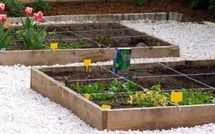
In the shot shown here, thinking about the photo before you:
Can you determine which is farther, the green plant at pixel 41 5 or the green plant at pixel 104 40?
the green plant at pixel 41 5

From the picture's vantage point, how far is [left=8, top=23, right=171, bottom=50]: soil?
37.3 ft

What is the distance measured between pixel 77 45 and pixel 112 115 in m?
4.06

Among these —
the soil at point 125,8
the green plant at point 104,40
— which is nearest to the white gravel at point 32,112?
the green plant at point 104,40

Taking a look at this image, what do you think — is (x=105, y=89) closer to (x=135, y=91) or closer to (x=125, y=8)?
(x=135, y=91)

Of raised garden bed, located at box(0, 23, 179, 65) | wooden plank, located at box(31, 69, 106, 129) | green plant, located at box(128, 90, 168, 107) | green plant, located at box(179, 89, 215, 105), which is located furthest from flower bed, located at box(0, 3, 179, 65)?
green plant, located at box(128, 90, 168, 107)

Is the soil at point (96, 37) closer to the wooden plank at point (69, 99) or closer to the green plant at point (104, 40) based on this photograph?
the green plant at point (104, 40)

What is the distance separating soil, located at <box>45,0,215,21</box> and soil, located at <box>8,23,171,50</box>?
5.06 ft

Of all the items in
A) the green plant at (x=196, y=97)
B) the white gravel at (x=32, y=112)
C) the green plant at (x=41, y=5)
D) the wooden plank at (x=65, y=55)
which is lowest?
the white gravel at (x=32, y=112)

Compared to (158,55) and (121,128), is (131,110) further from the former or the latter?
(158,55)

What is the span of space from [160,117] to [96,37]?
4.73 meters

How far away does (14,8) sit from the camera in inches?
557

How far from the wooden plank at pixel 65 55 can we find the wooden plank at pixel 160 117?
3.30 m

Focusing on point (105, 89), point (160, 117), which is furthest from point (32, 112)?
point (160, 117)

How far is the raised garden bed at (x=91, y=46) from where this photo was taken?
10367 millimetres
